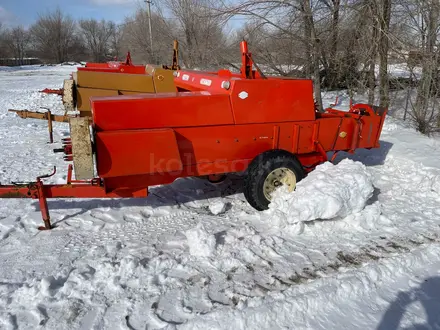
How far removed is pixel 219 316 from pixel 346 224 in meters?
1.86

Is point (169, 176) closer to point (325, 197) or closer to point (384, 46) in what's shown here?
point (325, 197)

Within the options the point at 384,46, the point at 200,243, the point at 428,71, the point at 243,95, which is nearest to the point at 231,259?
the point at 200,243

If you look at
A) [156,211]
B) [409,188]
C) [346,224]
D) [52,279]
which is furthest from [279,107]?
[52,279]

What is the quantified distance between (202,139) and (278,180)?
3.38 feet

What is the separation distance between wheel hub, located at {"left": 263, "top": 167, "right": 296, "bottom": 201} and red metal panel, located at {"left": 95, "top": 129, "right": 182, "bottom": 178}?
3.50 ft

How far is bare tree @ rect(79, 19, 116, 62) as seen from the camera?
6900cm

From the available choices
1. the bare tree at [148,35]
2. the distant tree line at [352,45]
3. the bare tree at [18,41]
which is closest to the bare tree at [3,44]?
the bare tree at [18,41]

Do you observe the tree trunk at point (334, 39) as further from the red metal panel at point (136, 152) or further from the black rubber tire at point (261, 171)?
the red metal panel at point (136, 152)

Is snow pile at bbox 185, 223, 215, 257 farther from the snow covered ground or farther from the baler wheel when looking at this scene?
the baler wheel

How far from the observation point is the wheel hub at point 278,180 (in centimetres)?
398

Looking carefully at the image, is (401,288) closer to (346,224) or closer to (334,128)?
(346,224)

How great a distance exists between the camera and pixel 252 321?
7.77 feet

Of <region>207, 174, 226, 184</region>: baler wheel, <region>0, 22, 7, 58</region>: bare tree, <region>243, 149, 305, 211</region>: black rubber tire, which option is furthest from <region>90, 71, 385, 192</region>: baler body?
<region>0, 22, 7, 58</region>: bare tree

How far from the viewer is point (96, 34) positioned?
2793 inches
